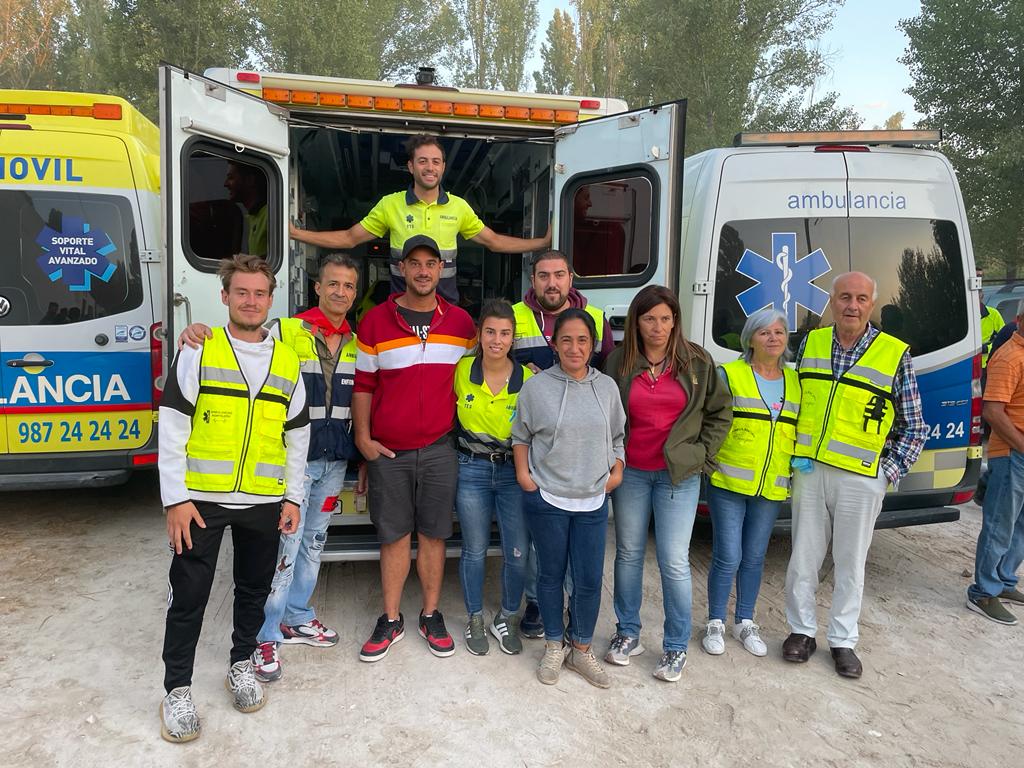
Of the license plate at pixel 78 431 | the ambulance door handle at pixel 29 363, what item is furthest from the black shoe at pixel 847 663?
the ambulance door handle at pixel 29 363

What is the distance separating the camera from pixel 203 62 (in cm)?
1503

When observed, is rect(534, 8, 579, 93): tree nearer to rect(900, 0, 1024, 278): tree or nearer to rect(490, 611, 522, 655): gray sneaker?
rect(900, 0, 1024, 278): tree

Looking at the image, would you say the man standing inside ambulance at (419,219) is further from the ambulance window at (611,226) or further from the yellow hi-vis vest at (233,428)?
the yellow hi-vis vest at (233,428)

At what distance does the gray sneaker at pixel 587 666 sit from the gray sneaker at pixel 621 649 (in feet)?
0.27

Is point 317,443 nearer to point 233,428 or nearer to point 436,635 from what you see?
point 233,428

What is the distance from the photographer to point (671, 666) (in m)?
2.99

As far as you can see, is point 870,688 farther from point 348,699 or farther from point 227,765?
point 227,765

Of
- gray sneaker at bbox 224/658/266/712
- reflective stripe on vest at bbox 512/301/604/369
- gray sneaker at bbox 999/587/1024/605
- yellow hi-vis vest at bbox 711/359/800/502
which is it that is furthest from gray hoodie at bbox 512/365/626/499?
gray sneaker at bbox 999/587/1024/605

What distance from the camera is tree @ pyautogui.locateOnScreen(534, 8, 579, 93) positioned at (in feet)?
93.9

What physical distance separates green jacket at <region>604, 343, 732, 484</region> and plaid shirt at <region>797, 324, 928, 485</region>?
1.85ft

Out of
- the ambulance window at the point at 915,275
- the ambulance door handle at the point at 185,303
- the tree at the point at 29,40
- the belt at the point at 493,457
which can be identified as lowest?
the belt at the point at 493,457

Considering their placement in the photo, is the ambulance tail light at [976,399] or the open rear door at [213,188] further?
the ambulance tail light at [976,399]

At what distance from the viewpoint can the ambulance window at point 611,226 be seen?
376 cm

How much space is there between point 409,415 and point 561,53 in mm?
→ 29329
